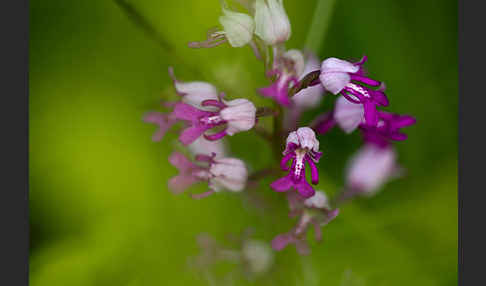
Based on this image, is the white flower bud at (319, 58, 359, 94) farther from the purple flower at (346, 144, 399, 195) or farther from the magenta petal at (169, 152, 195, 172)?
the purple flower at (346, 144, 399, 195)

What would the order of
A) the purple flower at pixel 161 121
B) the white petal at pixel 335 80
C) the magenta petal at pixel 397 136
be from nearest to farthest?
1. the white petal at pixel 335 80
2. the magenta petal at pixel 397 136
3. the purple flower at pixel 161 121

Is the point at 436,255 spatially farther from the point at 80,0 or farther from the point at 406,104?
the point at 80,0

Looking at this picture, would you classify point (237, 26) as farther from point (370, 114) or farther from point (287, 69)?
point (370, 114)

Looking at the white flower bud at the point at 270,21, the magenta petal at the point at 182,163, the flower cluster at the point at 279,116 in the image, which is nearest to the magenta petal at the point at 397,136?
the flower cluster at the point at 279,116

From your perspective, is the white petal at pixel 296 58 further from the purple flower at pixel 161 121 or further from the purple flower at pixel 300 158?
the purple flower at pixel 161 121

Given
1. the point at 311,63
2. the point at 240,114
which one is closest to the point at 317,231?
the point at 240,114

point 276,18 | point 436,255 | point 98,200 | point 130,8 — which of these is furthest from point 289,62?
point 436,255

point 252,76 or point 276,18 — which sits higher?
point 276,18
